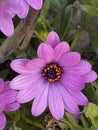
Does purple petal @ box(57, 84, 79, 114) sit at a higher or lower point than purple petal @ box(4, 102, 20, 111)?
lower

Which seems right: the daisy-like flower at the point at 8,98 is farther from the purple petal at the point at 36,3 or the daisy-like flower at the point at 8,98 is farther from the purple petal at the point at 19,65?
the purple petal at the point at 36,3

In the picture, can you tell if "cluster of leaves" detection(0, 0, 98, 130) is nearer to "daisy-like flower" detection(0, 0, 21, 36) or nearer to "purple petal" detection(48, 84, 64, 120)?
"purple petal" detection(48, 84, 64, 120)

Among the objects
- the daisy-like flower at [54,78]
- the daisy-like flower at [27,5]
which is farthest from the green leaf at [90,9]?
the daisy-like flower at [27,5]

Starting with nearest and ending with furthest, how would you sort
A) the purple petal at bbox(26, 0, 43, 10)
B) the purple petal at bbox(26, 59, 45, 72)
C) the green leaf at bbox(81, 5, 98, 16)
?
the purple petal at bbox(26, 0, 43, 10), the purple petal at bbox(26, 59, 45, 72), the green leaf at bbox(81, 5, 98, 16)

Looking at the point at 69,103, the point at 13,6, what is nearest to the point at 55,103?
the point at 69,103

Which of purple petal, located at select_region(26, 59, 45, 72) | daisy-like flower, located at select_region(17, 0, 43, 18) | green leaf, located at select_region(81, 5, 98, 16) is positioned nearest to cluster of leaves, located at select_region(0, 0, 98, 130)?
green leaf, located at select_region(81, 5, 98, 16)

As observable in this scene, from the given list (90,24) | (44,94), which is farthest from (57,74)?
(90,24)

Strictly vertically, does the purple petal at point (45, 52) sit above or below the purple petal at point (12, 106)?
above
